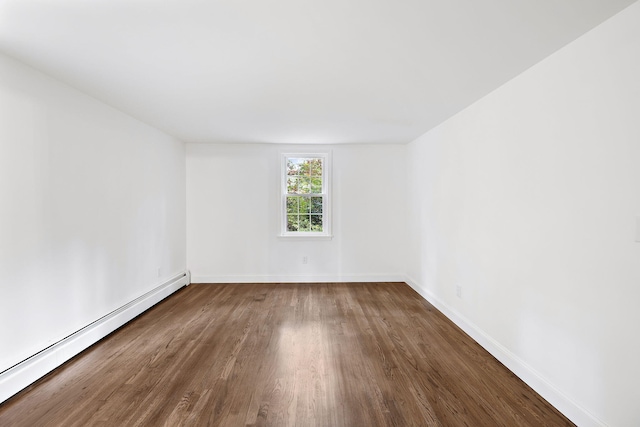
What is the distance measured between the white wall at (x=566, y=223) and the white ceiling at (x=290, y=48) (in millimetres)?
246

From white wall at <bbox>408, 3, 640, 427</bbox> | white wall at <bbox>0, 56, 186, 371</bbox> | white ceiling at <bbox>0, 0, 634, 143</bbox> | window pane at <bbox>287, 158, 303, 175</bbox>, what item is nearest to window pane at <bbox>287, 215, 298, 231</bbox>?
window pane at <bbox>287, 158, 303, 175</bbox>

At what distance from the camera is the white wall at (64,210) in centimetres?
229

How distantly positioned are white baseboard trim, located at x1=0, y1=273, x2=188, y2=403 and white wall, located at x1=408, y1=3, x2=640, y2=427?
3.53 m

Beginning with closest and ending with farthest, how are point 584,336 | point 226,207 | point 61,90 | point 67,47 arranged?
point 584,336 < point 67,47 < point 61,90 < point 226,207

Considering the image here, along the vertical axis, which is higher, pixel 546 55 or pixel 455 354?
pixel 546 55

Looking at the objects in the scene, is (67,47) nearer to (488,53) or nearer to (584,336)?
(488,53)

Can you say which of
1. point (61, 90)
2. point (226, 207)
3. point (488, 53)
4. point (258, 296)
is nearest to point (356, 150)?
point (226, 207)

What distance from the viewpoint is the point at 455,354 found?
2873 mm

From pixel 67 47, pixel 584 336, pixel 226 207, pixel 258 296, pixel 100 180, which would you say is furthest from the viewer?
pixel 226 207

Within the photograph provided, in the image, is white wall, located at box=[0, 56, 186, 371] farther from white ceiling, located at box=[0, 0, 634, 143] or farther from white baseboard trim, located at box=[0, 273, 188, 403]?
white ceiling, located at box=[0, 0, 634, 143]

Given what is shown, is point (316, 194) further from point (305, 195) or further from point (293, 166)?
point (293, 166)

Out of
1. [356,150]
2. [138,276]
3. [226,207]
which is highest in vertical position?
[356,150]

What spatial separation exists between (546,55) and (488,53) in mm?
397

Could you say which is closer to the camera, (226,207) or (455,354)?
(455,354)
